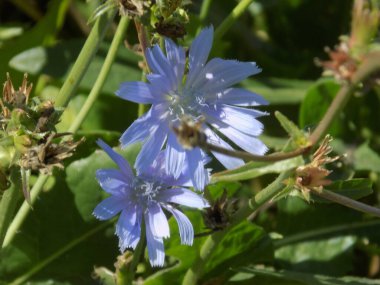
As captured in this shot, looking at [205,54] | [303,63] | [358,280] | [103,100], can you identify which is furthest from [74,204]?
[303,63]

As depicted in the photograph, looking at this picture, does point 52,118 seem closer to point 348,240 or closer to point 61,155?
point 61,155

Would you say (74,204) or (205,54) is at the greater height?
(205,54)

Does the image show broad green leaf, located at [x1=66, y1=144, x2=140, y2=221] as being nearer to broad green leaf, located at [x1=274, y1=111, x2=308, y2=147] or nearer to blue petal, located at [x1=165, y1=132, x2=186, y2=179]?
blue petal, located at [x1=165, y1=132, x2=186, y2=179]

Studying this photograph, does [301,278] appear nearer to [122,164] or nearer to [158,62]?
[122,164]

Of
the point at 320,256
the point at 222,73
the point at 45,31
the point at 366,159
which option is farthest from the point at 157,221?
the point at 45,31

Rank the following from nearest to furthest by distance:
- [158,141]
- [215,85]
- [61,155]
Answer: [61,155] → [158,141] → [215,85]

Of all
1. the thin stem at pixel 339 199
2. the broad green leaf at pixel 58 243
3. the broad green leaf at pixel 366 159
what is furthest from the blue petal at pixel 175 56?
the broad green leaf at pixel 366 159

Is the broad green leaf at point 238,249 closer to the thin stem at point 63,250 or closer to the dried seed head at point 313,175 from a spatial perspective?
the thin stem at point 63,250
